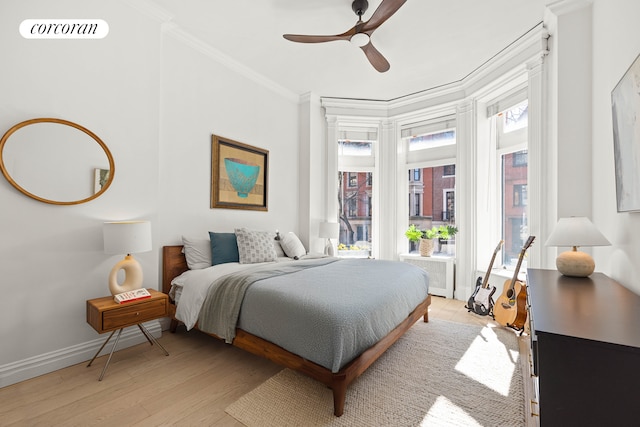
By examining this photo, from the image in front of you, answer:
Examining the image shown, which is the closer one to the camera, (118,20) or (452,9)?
(118,20)

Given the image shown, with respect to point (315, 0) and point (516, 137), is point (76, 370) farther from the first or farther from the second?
point (516, 137)

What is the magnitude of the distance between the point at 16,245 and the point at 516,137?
508 centimetres

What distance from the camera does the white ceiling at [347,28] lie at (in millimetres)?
2715

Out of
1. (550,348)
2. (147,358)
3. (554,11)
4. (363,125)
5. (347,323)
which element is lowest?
(147,358)

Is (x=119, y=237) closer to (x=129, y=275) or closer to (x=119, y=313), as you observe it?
(x=129, y=275)

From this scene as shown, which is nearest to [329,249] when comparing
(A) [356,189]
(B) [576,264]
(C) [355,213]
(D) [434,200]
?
(C) [355,213]

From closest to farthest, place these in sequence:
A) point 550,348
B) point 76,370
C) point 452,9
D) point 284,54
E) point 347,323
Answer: point 550,348 < point 347,323 < point 76,370 < point 452,9 < point 284,54

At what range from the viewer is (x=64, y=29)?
2.26 m

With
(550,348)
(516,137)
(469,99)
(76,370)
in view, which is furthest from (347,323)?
(469,99)

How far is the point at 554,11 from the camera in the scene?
8.66ft

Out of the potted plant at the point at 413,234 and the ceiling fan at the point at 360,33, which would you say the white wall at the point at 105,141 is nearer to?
the ceiling fan at the point at 360,33

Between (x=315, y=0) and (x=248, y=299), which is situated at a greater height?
(x=315, y=0)

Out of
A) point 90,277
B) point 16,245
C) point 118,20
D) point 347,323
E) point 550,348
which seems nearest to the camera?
point 550,348

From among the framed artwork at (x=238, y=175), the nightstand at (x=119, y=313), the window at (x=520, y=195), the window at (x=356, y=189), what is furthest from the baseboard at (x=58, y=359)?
the window at (x=520, y=195)
